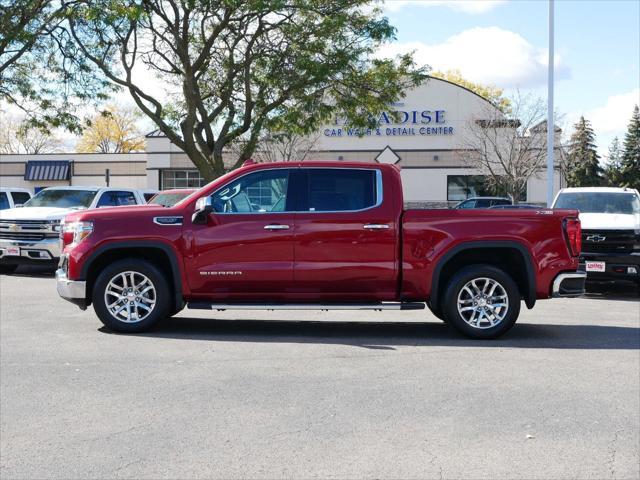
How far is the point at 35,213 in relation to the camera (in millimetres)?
15977

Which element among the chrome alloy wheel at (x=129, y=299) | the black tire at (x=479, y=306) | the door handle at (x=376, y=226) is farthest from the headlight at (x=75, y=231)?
the black tire at (x=479, y=306)

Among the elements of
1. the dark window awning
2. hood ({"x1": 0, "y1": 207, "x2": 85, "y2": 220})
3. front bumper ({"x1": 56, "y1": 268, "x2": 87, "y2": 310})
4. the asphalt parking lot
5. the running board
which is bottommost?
the asphalt parking lot

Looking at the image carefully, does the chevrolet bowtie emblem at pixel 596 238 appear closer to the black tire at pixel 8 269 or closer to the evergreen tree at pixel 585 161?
the black tire at pixel 8 269

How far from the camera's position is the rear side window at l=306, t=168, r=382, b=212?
28.5 ft

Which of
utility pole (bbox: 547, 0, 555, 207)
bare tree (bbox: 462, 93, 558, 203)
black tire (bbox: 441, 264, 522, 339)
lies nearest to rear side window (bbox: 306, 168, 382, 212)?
black tire (bbox: 441, 264, 522, 339)

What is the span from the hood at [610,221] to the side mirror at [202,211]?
723 centimetres

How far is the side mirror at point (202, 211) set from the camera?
8.46 metres

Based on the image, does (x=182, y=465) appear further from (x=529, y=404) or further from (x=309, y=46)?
(x=309, y=46)

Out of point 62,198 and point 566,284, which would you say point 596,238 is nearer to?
point 566,284

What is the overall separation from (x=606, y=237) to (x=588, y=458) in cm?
903

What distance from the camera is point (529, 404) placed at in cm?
577

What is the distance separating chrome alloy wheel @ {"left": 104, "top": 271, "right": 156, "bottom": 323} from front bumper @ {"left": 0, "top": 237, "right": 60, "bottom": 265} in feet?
24.6

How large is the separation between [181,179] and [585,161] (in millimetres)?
34539

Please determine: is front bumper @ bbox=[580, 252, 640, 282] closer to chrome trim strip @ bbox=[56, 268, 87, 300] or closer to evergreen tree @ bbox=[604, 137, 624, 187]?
chrome trim strip @ bbox=[56, 268, 87, 300]
